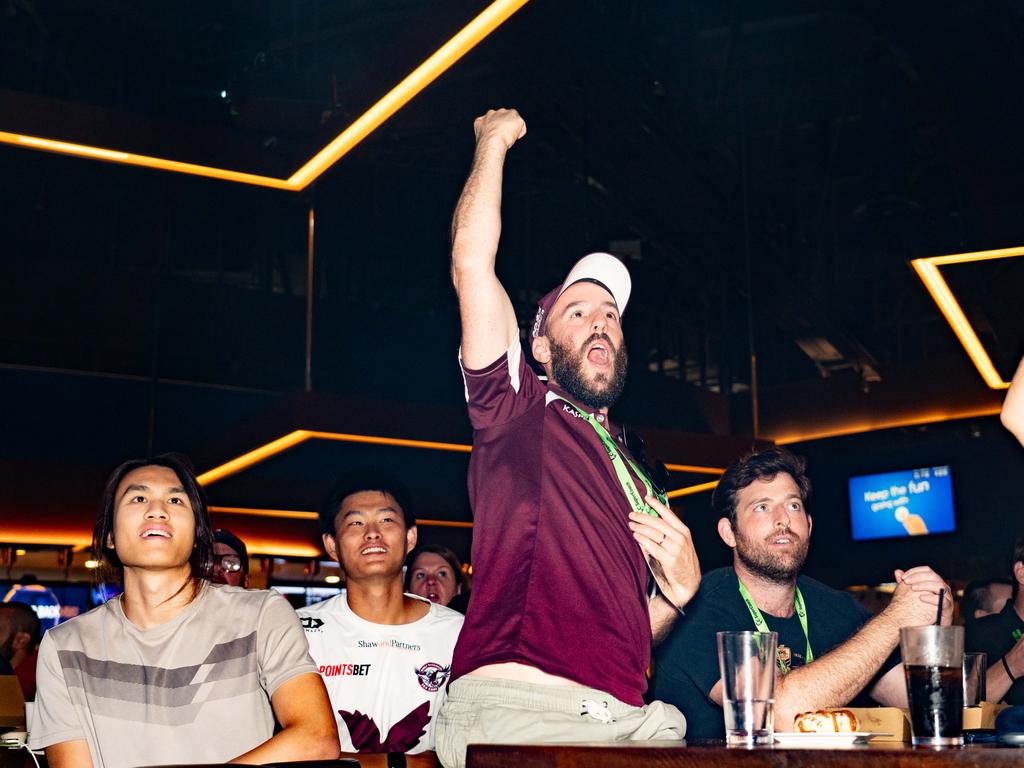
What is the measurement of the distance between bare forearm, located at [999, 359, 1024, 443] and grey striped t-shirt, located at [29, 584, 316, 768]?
4.32ft

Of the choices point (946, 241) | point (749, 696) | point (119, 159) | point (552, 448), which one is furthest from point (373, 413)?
point (749, 696)

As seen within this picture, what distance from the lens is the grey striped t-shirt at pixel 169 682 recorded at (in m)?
2.10

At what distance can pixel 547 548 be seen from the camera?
1839 mm

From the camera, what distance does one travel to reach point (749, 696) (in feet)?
4.71

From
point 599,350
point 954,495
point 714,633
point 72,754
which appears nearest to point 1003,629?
point 714,633

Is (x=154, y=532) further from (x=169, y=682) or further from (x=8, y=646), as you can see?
(x=8, y=646)

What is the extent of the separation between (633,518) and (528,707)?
37 centimetres

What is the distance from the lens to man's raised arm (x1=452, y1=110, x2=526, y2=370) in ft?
6.31

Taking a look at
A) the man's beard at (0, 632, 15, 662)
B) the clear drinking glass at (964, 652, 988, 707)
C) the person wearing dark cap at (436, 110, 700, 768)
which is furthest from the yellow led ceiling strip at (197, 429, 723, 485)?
the clear drinking glass at (964, 652, 988, 707)

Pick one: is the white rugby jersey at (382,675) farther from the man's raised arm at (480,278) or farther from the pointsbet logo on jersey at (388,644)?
the man's raised arm at (480,278)

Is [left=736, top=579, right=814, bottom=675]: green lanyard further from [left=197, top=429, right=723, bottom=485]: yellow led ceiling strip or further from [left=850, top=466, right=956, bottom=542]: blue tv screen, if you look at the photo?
[left=850, top=466, right=956, bottom=542]: blue tv screen

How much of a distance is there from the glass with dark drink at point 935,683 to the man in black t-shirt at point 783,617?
0.47m

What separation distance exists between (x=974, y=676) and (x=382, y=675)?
1573 millimetres

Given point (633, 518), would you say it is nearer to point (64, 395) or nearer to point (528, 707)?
point (528, 707)
